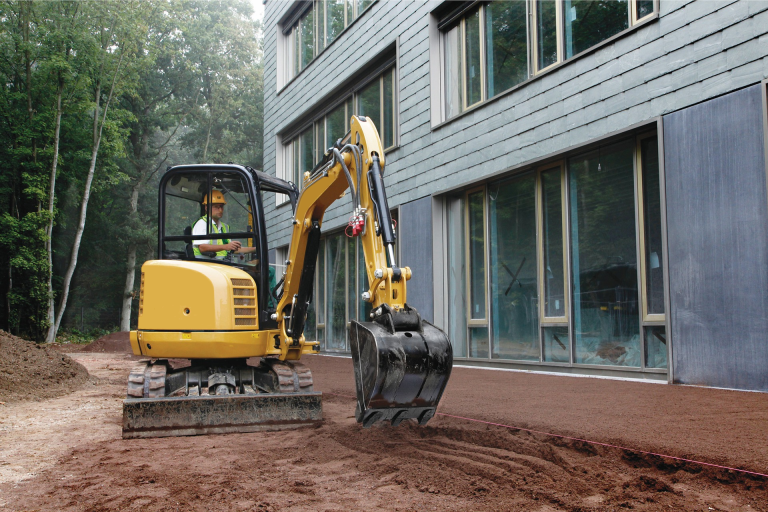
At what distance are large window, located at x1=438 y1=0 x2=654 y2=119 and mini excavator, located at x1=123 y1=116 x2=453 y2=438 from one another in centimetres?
461

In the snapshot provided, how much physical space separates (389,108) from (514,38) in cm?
406

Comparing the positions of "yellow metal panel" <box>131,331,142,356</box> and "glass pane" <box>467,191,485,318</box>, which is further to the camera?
"glass pane" <box>467,191,485,318</box>

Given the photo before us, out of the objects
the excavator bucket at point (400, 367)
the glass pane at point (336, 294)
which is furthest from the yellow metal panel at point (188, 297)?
the glass pane at point (336, 294)

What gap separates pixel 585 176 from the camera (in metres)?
8.66

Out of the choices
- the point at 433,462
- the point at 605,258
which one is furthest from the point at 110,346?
the point at 433,462

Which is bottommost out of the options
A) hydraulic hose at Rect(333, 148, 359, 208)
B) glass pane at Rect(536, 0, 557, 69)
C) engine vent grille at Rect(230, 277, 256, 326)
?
engine vent grille at Rect(230, 277, 256, 326)

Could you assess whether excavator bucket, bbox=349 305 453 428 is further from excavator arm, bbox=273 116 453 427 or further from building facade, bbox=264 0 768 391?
building facade, bbox=264 0 768 391

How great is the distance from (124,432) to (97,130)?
Answer: 23298 mm

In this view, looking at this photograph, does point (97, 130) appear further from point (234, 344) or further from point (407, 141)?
point (234, 344)

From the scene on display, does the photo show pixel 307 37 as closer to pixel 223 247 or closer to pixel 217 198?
pixel 217 198

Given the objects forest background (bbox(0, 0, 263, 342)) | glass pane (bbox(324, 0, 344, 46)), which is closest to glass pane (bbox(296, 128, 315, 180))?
glass pane (bbox(324, 0, 344, 46))

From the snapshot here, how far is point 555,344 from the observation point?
8891mm

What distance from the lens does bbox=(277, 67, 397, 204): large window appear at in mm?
13547

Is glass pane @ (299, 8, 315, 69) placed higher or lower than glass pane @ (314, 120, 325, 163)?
higher
